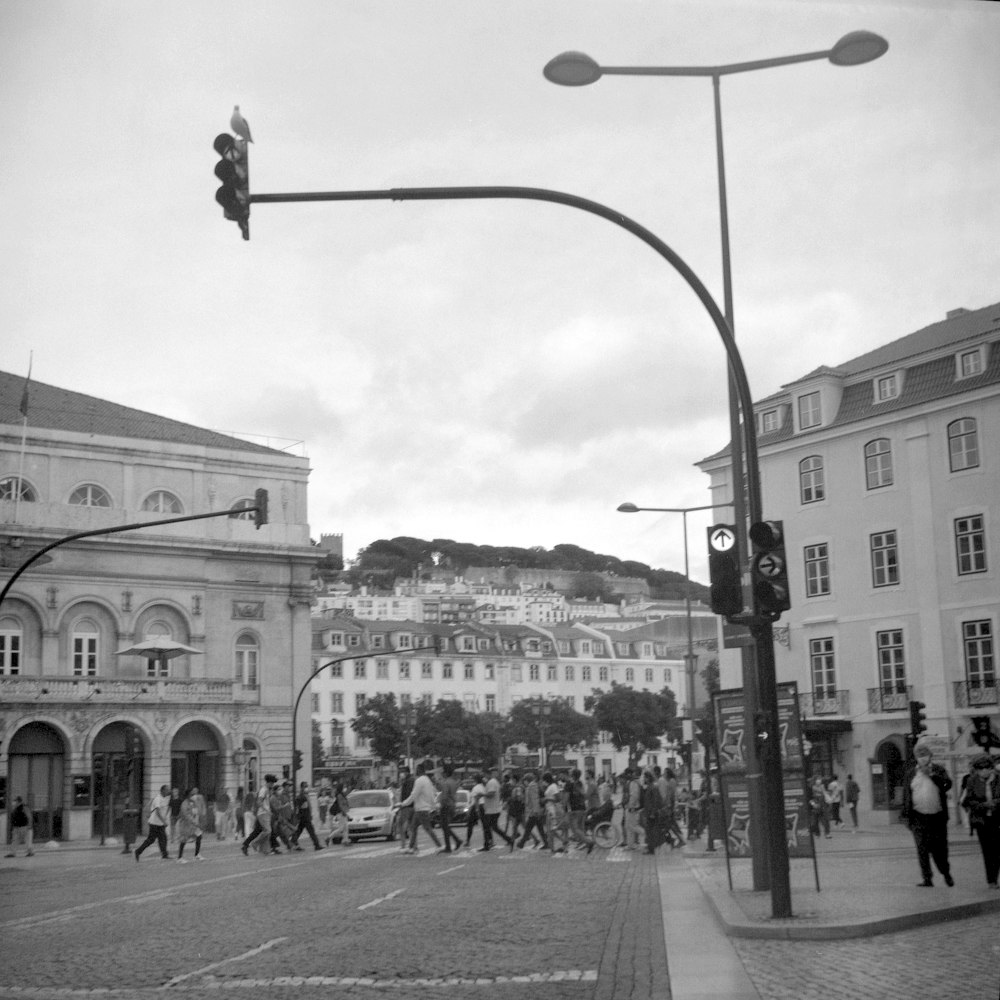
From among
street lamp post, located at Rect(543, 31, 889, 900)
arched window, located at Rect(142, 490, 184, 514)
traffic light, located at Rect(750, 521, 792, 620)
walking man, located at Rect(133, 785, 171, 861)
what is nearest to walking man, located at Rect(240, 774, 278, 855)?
walking man, located at Rect(133, 785, 171, 861)

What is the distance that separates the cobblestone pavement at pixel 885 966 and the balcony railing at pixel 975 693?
25295mm

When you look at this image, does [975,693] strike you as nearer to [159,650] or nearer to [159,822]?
[159,822]

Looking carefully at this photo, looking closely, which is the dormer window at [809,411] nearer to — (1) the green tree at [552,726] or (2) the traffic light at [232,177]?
(2) the traffic light at [232,177]

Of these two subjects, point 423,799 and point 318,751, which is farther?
point 318,751

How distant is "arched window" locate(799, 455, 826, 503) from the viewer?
4509 centimetres

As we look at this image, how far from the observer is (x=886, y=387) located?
1734 inches

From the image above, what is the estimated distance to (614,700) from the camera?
112 meters

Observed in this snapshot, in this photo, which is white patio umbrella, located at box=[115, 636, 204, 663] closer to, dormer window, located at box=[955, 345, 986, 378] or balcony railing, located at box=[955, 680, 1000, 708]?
balcony railing, located at box=[955, 680, 1000, 708]

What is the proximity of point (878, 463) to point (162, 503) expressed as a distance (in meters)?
29.1

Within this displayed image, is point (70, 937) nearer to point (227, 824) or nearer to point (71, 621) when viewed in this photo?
point (227, 824)

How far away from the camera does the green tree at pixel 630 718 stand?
111375 millimetres

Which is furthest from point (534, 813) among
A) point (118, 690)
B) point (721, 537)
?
point (118, 690)

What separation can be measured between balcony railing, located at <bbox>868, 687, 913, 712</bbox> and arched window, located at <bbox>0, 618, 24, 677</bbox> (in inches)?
1194

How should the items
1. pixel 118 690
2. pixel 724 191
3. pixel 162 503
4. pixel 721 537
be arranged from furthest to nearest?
1. pixel 162 503
2. pixel 118 690
3. pixel 724 191
4. pixel 721 537
